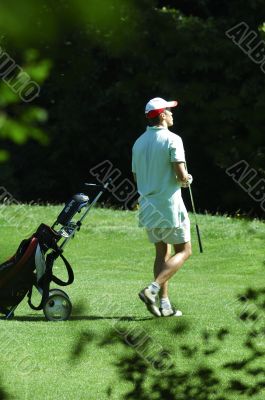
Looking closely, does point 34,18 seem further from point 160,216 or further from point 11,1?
point 160,216

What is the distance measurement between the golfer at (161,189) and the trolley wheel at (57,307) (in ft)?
2.19

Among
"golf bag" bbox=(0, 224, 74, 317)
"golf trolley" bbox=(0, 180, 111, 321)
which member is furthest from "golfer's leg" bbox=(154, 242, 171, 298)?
"golf bag" bbox=(0, 224, 74, 317)

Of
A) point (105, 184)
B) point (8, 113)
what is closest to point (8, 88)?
point (8, 113)

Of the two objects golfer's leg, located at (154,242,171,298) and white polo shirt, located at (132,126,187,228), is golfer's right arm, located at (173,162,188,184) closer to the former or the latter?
white polo shirt, located at (132,126,187,228)

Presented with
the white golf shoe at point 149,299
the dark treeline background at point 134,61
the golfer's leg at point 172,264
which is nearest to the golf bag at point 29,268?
the white golf shoe at point 149,299

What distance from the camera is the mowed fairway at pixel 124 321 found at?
389cm

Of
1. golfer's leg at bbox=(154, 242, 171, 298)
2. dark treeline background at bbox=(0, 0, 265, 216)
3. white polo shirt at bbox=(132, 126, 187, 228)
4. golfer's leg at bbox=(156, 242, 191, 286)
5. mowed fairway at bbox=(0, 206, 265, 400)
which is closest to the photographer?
dark treeline background at bbox=(0, 0, 265, 216)

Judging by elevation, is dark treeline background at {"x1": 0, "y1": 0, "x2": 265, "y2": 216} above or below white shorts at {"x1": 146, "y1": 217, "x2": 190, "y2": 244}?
above

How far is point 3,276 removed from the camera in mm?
7582

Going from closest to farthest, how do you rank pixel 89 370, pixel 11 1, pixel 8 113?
pixel 11 1 < pixel 8 113 < pixel 89 370

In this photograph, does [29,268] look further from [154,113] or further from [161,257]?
[154,113]

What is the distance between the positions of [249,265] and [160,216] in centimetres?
436

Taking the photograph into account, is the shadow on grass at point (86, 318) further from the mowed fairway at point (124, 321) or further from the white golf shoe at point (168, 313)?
the white golf shoe at point (168, 313)

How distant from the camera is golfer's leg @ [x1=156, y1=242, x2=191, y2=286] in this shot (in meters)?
7.55
